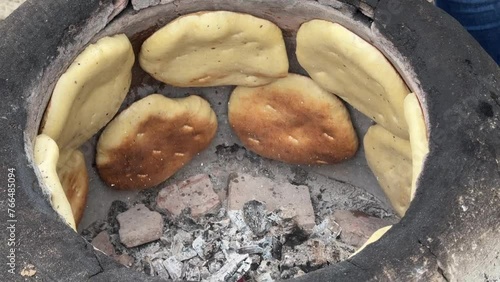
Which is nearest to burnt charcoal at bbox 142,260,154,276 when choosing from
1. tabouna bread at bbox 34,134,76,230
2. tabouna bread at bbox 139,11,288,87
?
tabouna bread at bbox 139,11,288,87

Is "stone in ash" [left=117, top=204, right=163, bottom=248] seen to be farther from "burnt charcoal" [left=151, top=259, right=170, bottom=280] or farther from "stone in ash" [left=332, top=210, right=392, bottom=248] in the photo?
"stone in ash" [left=332, top=210, right=392, bottom=248]

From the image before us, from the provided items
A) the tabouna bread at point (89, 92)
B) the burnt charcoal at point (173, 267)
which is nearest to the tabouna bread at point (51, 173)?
the tabouna bread at point (89, 92)

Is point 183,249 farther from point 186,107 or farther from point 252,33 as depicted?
point 252,33

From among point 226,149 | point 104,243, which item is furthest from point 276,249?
point 104,243

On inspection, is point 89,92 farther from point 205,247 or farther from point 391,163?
→ point 391,163

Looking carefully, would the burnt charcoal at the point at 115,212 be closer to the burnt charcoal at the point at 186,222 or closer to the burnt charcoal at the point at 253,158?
the burnt charcoal at the point at 186,222

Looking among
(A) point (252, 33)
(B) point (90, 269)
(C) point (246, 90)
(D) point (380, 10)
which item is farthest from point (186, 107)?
(B) point (90, 269)
